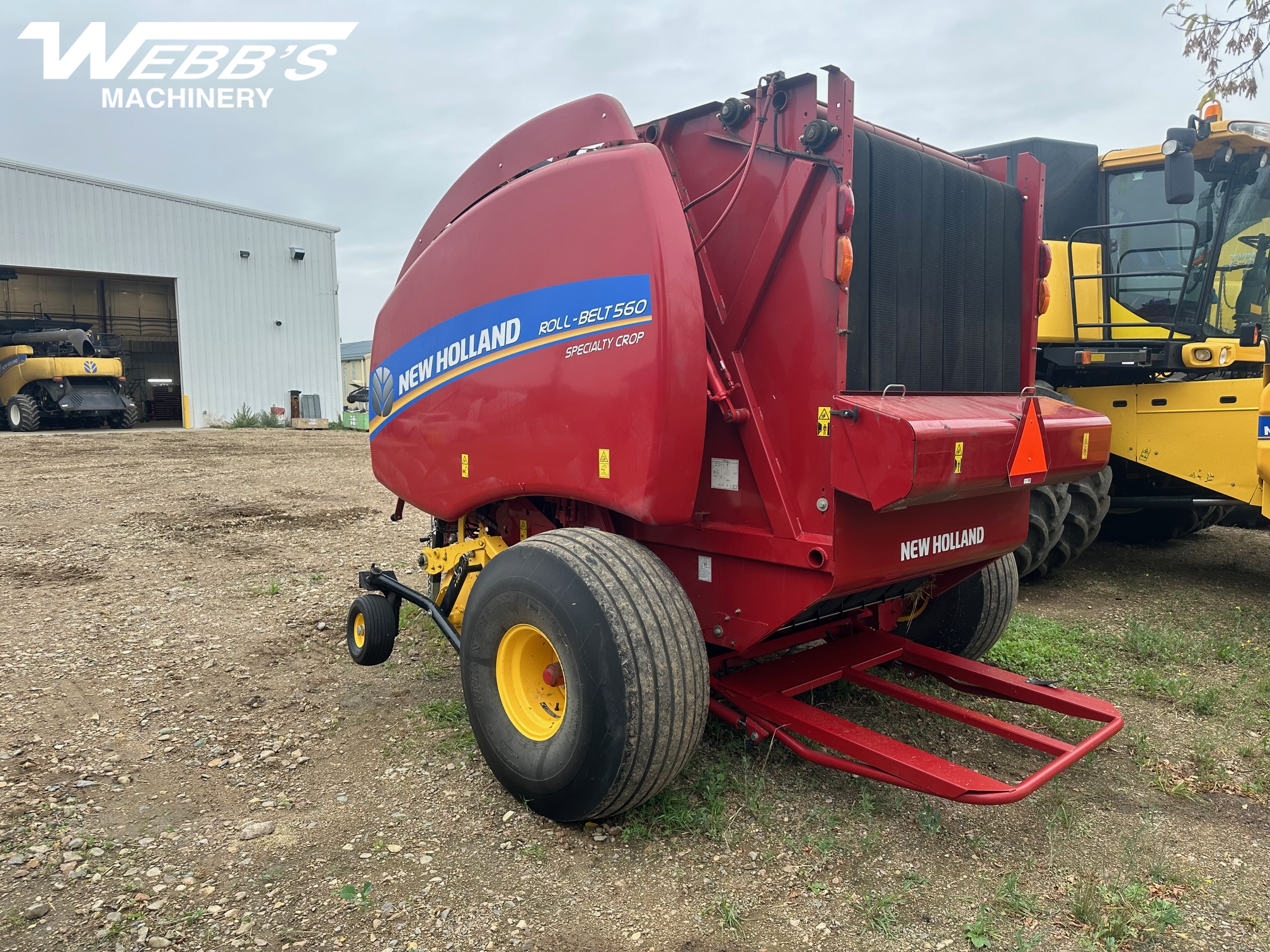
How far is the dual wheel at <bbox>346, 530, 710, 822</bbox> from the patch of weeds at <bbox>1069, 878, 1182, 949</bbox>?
3.87ft

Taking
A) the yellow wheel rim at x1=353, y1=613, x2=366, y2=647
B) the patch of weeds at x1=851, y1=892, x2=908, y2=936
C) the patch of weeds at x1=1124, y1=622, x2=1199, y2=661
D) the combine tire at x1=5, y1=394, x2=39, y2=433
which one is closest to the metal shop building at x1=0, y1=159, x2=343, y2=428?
the combine tire at x1=5, y1=394, x2=39, y2=433

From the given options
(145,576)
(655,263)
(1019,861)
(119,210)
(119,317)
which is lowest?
(1019,861)

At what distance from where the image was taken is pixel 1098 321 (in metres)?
6.09

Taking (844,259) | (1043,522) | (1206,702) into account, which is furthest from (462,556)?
(1043,522)

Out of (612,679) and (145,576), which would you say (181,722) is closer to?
(612,679)

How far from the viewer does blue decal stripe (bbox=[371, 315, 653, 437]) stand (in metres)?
2.88

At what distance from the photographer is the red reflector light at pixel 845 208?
265 centimetres

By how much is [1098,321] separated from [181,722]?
20.3 feet

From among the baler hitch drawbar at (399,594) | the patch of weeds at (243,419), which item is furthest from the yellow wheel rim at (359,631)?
the patch of weeds at (243,419)

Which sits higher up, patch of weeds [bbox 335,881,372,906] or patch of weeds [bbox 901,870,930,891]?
patch of weeds [bbox 335,881,372,906]

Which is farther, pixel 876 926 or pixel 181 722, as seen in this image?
pixel 181 722

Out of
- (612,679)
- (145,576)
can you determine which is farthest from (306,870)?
(145,576)

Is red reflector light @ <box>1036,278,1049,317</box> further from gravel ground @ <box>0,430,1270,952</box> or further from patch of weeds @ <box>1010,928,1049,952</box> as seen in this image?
patch of weeds @ <box>1010,928,1049,952</box>

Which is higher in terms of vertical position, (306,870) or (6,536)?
(6,536)
